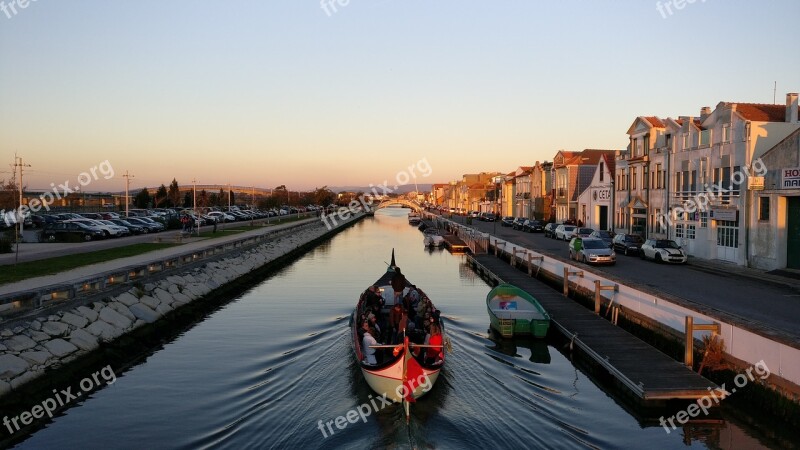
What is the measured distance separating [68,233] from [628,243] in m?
43.8

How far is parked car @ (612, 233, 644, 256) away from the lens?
145 feet

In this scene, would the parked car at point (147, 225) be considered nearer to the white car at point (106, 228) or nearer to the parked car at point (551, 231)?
the white car at point (106, 228)

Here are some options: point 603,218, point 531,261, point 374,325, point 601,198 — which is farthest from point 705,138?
point 374,325

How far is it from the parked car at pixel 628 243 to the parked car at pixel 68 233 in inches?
1672

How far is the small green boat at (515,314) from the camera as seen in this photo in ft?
78.8

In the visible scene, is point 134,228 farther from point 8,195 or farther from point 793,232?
point 793,232

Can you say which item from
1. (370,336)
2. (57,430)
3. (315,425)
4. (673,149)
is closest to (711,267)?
(673,149)

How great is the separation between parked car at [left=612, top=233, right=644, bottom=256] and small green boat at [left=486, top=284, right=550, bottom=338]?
68.3ft

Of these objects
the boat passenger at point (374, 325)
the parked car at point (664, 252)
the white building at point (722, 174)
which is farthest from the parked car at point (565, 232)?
the boat passenger at point (374, 325)

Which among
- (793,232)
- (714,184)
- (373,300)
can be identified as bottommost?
(373,300)

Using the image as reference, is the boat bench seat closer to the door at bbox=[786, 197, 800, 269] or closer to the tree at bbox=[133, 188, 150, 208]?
the door at bbox=[786, 197, 800, 269]

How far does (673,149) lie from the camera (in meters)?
45.8

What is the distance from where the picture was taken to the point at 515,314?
2534 cm

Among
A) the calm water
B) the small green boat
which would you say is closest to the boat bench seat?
the small green boat
